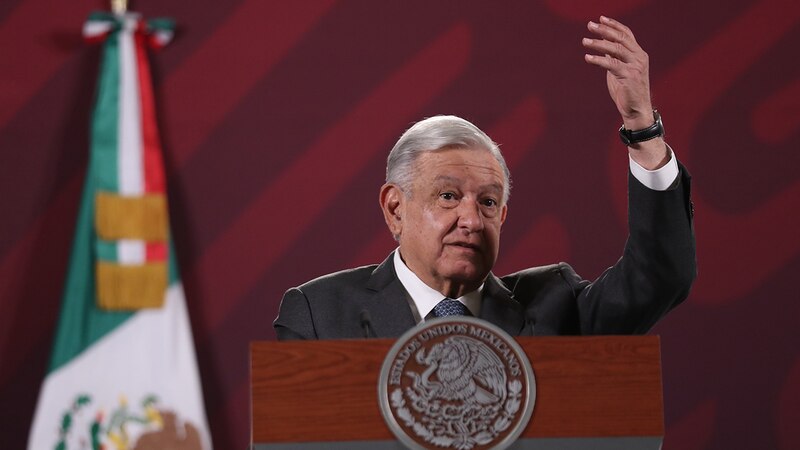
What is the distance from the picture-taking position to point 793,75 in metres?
4.01

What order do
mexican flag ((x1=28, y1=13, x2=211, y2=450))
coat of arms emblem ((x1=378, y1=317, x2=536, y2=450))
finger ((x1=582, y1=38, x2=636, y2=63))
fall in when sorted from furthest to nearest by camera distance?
mexican flag ((x1=28, y1=13, x2=211, y2=450)), finger ((x1=582, y1=38, x2=636, y2=63)), coat of arms emblem ((x1=378, y1=317, x2=536, y2=450))

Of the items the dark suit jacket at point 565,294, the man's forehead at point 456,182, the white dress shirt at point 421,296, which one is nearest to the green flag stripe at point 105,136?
the dark suit jacket at point 565,294

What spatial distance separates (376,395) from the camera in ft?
4.84

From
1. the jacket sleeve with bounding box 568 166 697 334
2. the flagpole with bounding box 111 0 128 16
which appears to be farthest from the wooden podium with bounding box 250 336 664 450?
the flagpole with bounding box 111 0 128 16

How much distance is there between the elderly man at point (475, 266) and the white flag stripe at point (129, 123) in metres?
1.51

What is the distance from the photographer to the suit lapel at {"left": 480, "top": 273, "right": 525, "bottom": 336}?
6.72ft

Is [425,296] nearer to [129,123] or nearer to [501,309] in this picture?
[501,309]

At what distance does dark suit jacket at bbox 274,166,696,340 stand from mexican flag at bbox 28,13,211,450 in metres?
1.42

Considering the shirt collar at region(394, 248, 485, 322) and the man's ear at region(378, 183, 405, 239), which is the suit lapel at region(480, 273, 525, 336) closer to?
the shirt collar at region(394, 248, 485, 322)

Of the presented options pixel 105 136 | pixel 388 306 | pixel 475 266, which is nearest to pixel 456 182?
pixel 475 266

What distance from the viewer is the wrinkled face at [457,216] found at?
204 cm

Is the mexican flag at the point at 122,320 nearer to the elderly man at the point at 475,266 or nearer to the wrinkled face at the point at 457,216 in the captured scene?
the elderly man at the point at 475,266

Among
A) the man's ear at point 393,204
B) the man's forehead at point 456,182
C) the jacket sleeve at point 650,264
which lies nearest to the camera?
the jacket sleeve at point 650,264

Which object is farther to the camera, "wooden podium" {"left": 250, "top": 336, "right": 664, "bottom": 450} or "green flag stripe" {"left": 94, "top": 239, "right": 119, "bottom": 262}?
"green flag stripe" {"left": 94, "top": 239, "right": 119, "bottom": 262}
